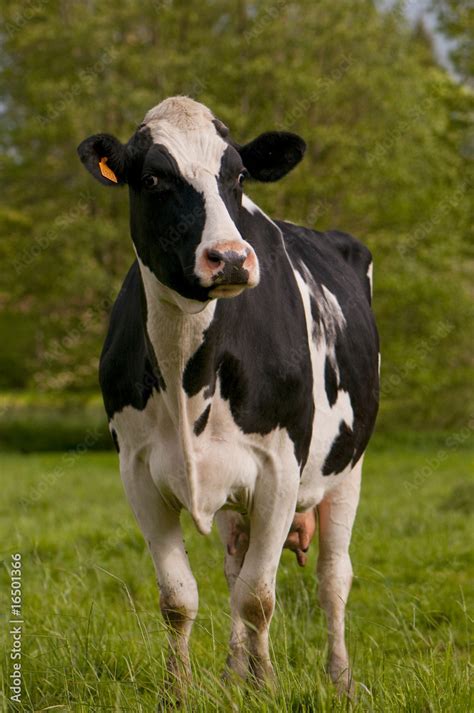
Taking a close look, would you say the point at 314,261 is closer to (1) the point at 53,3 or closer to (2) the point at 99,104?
(2) the point at 99,104

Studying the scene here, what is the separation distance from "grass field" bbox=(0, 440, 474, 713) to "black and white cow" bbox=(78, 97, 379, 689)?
29 centimetres

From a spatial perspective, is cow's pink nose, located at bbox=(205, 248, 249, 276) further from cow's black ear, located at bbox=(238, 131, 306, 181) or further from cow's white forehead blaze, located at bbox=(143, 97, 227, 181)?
cow's black ear, located at bbox=(238, 131, 306, 181)

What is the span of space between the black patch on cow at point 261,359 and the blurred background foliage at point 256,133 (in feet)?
57.0

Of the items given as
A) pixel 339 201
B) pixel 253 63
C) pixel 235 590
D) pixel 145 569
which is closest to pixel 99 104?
pixel 253 63

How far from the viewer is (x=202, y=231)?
3443 mm

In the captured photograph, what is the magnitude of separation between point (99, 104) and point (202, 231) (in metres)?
19.6

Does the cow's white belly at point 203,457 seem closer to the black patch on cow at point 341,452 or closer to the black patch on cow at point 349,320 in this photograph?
the black patch on cow at point 341,452

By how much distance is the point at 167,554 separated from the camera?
4.18 meters

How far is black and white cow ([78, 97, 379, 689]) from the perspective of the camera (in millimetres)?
3656

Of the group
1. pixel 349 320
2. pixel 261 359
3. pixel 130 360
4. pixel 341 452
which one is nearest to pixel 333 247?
pixel 349 320

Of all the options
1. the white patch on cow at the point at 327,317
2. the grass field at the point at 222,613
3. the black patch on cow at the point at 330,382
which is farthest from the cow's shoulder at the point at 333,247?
the grass field at the point at 222,613

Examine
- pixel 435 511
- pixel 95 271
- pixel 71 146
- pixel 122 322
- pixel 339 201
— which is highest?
pixel 71 146

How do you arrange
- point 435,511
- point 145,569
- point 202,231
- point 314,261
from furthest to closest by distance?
1. point 435,511
2. point 145,569
3. point 314,261
4. point 202,231

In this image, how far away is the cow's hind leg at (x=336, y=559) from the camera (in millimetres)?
4943
